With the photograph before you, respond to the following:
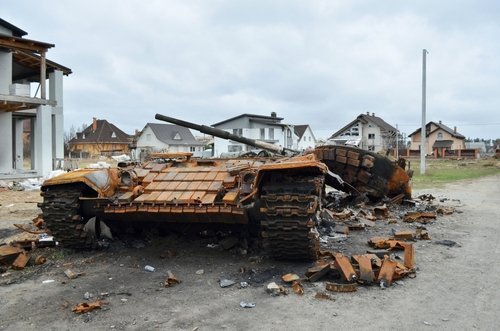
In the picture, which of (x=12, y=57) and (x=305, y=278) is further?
(x=12, y=57)

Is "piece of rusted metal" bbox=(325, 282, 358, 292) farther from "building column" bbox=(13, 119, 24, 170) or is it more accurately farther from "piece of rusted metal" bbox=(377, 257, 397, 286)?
"building column" bbox=(13, 119, 24, 170)

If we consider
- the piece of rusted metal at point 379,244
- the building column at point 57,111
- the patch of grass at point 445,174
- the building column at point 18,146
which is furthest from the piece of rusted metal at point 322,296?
the building column at point 18,146

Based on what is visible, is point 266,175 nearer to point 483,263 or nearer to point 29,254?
point 483,263

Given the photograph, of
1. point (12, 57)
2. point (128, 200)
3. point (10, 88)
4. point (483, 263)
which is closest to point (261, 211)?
point (128, 200)

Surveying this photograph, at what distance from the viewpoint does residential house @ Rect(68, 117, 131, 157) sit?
226 feet

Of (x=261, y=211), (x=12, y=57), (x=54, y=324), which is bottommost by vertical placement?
(x=54, y=324)

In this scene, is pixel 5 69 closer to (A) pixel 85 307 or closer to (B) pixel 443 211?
(B) pixel 443 211

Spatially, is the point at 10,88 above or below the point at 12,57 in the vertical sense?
below

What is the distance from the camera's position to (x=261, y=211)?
5730 mm

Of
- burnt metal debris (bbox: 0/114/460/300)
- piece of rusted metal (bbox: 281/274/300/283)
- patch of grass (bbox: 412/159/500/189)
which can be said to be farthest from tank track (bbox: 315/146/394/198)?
patch of grass (bbox: 412/159/500/189)

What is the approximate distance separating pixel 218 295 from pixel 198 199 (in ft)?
4.49

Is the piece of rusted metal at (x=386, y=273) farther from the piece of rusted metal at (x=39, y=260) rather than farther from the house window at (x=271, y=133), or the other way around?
the house window at (x=271, y=133)

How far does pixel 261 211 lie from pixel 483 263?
3170 millimetres

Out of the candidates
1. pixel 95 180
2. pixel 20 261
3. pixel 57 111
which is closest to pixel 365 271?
pixel 95 180
